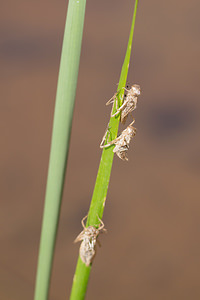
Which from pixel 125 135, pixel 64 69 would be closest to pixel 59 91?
pixel 64 69

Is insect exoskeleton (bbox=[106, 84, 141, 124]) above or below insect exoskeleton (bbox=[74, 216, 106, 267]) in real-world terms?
above

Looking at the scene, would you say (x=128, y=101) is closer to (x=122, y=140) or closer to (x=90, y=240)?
(x=122, y=140)

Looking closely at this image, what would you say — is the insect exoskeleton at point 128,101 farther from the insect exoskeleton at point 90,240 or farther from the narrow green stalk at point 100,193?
the insect exoskeleton at point 90,240

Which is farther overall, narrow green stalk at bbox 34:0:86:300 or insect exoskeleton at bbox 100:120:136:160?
insect exoskeleton at bbox 100:120:136:160

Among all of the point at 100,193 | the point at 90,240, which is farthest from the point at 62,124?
the point at 90,240

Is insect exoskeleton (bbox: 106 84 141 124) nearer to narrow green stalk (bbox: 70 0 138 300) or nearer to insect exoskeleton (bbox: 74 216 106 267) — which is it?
narrow green stalk (bbox: 70 0 138 300)

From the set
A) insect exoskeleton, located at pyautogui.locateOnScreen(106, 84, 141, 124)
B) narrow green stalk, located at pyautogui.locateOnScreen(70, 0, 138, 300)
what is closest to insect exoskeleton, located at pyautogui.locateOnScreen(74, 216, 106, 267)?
narrow green stalk, located at pyautogui.locateOnScreen(70, 0, 138, 300)

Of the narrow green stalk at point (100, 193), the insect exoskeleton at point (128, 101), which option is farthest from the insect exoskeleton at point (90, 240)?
the insect exoskeleton at point (128, 101)

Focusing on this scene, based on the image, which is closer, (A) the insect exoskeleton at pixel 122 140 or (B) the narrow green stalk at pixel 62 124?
(B) the narrow green stalk at pixel 62 124
